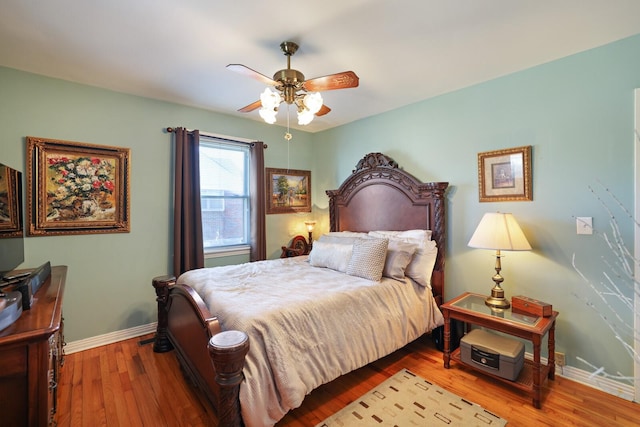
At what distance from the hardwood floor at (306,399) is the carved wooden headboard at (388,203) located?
85cm

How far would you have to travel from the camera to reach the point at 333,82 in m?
2.08

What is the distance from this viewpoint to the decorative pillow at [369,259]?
264 centimetres

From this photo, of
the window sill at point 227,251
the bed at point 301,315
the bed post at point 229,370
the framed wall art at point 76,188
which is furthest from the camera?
the window sill at point 227,251

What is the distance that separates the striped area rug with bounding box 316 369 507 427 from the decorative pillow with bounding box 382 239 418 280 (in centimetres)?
87

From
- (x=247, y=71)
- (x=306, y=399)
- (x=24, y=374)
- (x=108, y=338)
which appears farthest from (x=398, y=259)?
(x=108, y=338)

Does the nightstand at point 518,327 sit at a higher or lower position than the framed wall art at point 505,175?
lower

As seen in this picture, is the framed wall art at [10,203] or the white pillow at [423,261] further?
the white pillow at [423,261]

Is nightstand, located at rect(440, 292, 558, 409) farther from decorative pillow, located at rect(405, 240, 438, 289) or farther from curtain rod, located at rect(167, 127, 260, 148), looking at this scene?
curtain rod, located at rect(167, 127, 260, 148)

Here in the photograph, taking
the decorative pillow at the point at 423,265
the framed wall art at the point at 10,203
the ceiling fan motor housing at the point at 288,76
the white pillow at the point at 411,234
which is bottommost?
the decorative pillow at the point at 423,265

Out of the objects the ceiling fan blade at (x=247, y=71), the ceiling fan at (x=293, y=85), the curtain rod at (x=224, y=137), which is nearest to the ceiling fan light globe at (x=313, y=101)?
the ceiling fan at (x=293, y=85)

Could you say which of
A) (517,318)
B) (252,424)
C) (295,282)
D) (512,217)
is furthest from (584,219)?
(252,424)

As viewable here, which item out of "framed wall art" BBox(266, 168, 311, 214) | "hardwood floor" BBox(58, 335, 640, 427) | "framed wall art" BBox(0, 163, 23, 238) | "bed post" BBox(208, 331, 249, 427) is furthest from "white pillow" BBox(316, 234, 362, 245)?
"framed wall art" BBox(0, 163, 23, 238)

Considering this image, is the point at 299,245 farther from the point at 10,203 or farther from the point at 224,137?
the point at 10,203

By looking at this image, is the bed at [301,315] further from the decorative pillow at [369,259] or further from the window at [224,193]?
the window at [224,193]
